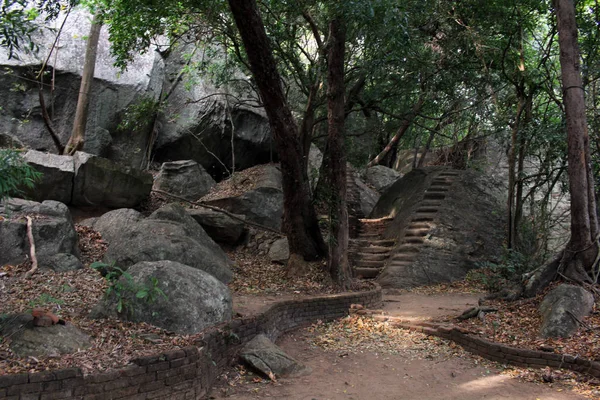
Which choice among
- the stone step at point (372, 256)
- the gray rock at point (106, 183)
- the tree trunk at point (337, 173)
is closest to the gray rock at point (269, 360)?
the tree trunk at point (337, 173)

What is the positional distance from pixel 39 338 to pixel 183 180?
943cm

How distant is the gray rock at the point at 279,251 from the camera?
11703 mm

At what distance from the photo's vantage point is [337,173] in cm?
1017

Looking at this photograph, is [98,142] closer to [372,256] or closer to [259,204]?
[259,204]

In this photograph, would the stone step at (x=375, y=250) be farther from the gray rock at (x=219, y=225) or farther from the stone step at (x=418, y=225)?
the gray rock at (x=219, y=225)

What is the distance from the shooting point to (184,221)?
395 inches

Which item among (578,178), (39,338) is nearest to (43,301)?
(39,338)

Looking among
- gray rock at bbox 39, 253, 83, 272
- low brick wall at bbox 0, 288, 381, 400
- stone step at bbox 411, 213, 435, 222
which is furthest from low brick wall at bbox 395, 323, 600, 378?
stone step at bbox 411, 213, 435, 222

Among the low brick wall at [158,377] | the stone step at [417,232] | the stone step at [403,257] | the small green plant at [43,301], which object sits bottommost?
the low brick wall at [158,377]

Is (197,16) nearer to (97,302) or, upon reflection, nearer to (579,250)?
(97,302)

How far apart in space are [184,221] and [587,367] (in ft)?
23.3

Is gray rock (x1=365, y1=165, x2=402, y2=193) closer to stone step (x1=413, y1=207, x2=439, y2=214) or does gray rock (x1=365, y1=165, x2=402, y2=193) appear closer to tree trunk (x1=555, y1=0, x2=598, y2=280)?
stone step (x1=413, y1=207, x2=439, y2=214)

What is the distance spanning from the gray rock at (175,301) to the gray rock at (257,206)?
7003 mm

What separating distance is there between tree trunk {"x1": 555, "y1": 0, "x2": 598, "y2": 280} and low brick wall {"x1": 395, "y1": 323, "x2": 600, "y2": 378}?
74.4 inches
